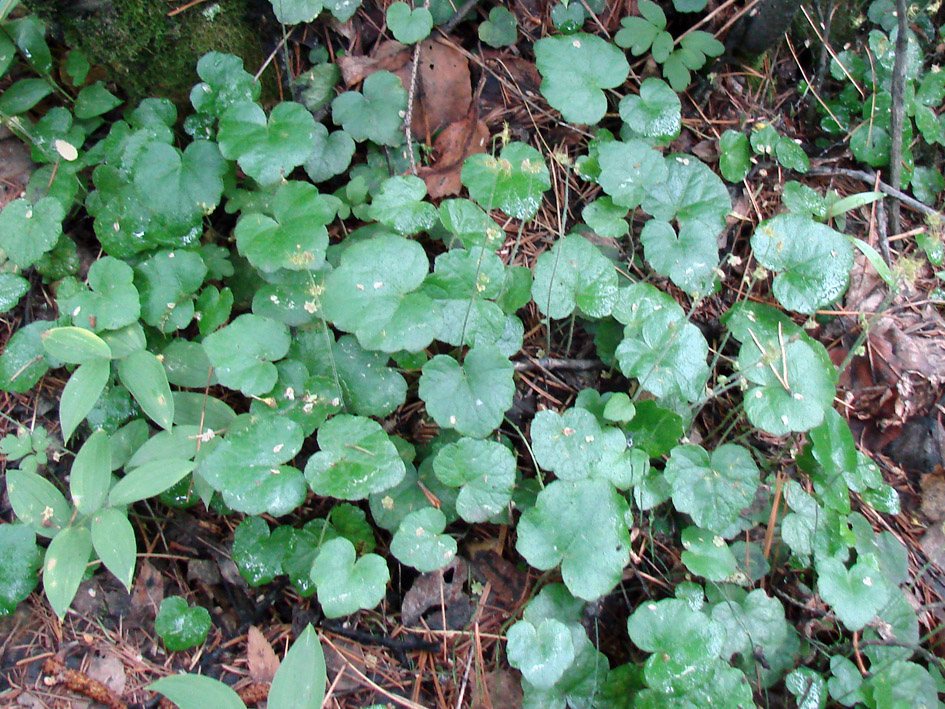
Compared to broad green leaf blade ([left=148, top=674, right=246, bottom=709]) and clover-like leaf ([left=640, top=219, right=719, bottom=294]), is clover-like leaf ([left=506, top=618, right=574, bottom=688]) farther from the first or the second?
clover-like leaf ([left=640, top=219, right=719, bottom=294])

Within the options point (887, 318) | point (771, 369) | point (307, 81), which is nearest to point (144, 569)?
point (307, 81)

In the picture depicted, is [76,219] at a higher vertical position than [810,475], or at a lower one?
higher

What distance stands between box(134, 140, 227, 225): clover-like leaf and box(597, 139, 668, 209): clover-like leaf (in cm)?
112

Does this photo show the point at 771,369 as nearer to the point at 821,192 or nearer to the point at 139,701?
the point at 821,192

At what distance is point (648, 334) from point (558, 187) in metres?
0.62

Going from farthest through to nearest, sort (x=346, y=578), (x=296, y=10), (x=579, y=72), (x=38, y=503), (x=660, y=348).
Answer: (x=579, y=72)
(x=296, y=10)
(x=660, y=348)
(x=38, y=503)
(x=346, y=578)

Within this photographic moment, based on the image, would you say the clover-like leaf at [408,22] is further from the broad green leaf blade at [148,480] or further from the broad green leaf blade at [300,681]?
the broad green leaf blade at [300,681]

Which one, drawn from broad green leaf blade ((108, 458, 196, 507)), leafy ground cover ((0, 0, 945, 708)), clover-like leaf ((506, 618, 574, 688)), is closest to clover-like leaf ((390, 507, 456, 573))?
leafy ground cover ((0, 0, 945, 708))

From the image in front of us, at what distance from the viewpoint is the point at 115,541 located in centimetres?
139

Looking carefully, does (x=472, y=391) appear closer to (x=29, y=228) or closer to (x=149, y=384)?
(x=149, y=384)

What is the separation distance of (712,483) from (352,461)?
3.07ft

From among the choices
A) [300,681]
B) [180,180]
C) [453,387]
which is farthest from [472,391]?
[180,180]

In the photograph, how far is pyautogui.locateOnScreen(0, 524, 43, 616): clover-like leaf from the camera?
61.0 inches

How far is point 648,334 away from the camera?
163cm
